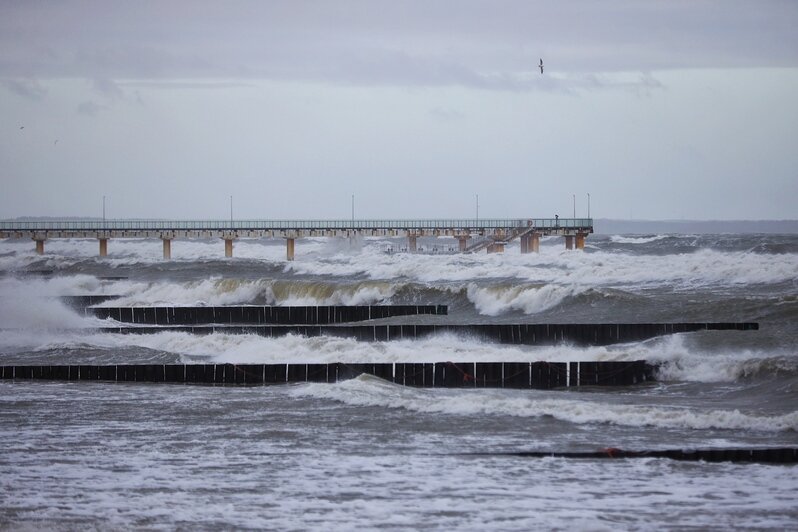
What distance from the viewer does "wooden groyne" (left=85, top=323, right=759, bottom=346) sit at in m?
30.1

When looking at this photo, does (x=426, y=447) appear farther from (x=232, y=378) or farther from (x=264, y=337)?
(x=264, y=337)

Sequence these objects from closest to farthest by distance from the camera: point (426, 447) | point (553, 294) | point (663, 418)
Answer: point (426, 447) → point (663, 418) → point (553, 294)

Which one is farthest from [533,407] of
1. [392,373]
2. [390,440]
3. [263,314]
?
[263,314]

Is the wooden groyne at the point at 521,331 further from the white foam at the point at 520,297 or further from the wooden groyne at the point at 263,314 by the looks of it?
the white foam at the point at 520,297

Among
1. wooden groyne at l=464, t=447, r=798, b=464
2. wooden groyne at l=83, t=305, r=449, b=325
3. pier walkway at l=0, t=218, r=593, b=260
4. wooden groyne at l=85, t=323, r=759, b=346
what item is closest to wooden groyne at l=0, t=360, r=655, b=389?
wooden groyne at l=85, t=323, r=759, b=346

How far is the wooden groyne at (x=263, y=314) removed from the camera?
40938mm

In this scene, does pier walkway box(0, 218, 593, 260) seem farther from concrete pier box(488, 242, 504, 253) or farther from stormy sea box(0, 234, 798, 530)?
stormy sea box(0, 234, 798, 530)

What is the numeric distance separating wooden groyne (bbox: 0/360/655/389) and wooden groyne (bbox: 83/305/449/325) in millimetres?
16977

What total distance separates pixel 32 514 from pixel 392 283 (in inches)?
1682

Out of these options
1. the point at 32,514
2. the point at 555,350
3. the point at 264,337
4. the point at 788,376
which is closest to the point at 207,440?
the point at 32,514

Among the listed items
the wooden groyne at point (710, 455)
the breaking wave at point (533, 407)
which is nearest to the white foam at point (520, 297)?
the breaking wave at point (533, 407)

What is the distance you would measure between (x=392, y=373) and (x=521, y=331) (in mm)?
9180

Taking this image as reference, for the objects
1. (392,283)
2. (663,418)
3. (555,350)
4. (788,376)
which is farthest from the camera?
(392,283)

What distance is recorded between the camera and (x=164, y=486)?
13.4 metres
